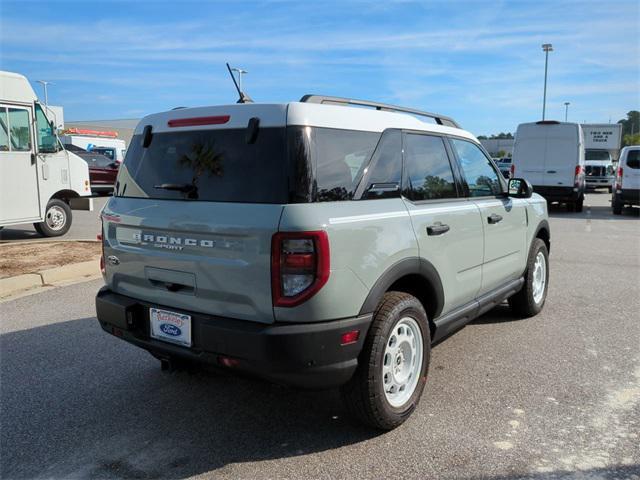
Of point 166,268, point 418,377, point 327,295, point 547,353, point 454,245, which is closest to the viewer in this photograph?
point 327,295

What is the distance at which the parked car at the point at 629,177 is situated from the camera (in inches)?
608

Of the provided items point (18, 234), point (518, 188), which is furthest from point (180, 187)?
point (18, 234)

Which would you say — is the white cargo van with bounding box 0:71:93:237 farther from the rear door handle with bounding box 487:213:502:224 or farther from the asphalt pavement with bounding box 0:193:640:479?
the rear door handle with bounding box 487:213:502:224

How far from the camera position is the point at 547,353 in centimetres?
455

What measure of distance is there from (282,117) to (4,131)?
28.2 ft

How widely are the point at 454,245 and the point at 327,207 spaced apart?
51.5 inches

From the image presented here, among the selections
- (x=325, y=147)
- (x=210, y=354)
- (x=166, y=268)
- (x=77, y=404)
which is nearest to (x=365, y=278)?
(x=325, y=147)

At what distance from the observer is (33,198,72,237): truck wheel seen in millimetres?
10625

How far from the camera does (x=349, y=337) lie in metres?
2.87

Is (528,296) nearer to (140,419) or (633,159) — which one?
(140,419)

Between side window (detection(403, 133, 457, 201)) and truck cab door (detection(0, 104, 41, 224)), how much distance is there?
8.40 m

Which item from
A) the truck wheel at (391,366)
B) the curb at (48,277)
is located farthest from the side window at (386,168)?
the curb at (48,277)

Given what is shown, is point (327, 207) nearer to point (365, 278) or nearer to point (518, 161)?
point (365, 278)

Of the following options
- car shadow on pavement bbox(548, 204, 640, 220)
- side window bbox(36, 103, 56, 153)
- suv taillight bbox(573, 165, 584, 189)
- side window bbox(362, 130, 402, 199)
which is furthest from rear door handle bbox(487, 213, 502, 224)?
suv taillight bbox(573, 165, 584, 189)
